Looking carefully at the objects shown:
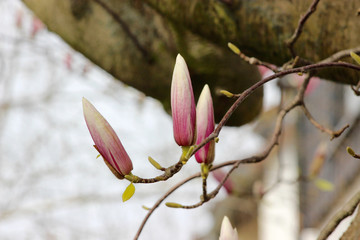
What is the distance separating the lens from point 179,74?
0.59 meters

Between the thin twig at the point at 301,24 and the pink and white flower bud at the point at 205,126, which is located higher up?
the thin twig at the point at 301,24

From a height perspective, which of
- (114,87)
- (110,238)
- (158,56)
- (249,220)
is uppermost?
(158,56)

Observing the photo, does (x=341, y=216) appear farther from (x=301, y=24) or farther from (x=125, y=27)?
(x=125, y=27)

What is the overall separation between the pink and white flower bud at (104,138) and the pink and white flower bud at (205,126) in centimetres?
8

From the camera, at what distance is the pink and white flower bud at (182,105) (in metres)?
0.59

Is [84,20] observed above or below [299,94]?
below

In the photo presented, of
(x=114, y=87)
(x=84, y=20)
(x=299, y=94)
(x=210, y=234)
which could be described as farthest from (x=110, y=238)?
(x=299, y=94)

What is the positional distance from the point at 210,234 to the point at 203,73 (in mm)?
3337

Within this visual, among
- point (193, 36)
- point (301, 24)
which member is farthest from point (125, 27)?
point (301, 24)

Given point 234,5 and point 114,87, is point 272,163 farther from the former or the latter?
point 234,5

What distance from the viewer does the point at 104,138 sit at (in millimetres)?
583

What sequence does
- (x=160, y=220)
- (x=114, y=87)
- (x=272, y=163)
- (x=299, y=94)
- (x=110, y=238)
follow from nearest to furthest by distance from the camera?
(x=299, y=94)
(x=114, y=87)
(x=110, y=238)
(x=160, y=220)
(x=272, y=163)

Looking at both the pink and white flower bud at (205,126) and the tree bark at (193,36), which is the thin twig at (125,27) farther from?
the pink and white flower bud at (205,126)

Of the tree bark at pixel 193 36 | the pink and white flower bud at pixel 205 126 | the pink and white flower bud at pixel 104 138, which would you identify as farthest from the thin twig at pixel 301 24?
the pink and white flower bud at pixel 104 138
